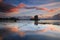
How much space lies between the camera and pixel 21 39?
8898 millimetres

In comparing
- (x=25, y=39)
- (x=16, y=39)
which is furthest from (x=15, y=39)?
(x=25, y=39)

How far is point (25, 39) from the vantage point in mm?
8867

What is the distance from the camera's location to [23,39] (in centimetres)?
888

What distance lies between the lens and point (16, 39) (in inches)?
351

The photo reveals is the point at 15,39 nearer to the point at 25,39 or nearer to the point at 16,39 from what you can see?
the point at 16,39

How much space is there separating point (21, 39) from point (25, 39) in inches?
10.2

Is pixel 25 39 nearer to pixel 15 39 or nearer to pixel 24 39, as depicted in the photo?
pixel 24 39

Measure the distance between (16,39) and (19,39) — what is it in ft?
0.63

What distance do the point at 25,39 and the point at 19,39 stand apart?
39cm

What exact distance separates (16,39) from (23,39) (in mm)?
451

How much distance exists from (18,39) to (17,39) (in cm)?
6

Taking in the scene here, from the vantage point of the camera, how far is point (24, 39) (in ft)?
29.1

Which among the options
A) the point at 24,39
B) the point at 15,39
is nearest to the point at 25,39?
the point at 24,39

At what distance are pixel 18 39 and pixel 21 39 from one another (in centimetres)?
19
